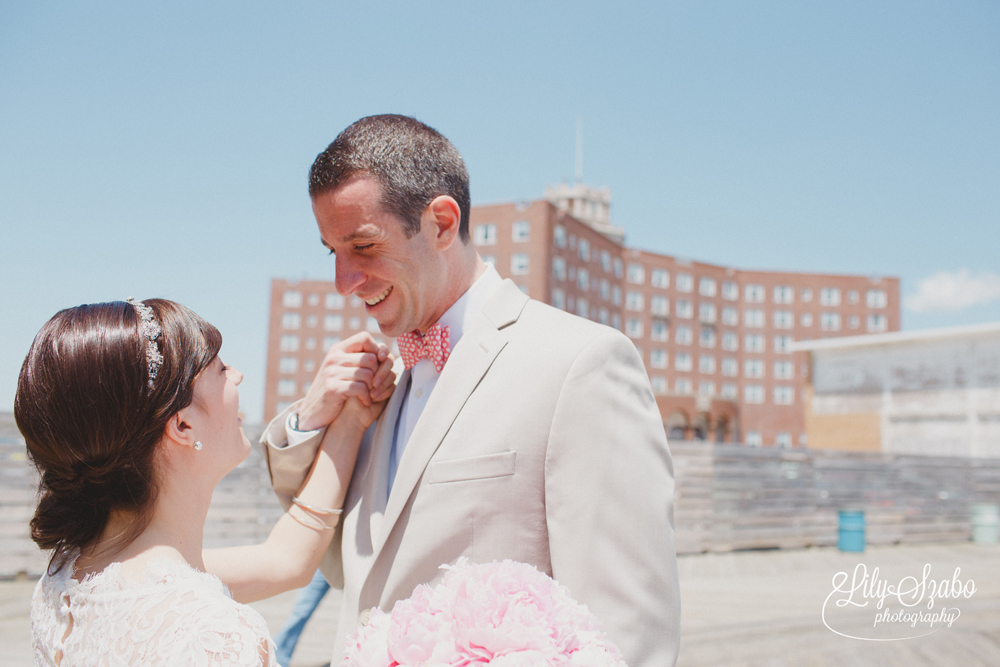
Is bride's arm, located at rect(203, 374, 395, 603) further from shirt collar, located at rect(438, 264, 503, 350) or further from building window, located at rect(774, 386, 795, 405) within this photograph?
building window, located at rect(774, 386, 795, 405)

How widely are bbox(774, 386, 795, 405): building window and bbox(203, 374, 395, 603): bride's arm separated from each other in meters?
→ 78.2

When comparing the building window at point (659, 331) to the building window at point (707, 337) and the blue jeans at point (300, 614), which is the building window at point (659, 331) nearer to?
the building window at point (707, 337)

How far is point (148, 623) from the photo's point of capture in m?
1.46

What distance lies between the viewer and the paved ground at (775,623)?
6707 mm

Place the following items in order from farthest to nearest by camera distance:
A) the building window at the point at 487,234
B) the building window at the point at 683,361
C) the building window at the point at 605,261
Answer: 1. the building window at the point at 683,361
2. the building window at the point at 605,261
3. the building window at the point at 487,234

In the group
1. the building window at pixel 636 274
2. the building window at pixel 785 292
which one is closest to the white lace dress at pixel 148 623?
the building window at pixel 636 274

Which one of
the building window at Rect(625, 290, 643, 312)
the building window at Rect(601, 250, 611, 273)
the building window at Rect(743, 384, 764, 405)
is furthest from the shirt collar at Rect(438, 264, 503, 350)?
the building window at Rect(743, 384, 764, 405)

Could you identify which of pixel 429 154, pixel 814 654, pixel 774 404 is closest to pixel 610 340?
pixel 429 154

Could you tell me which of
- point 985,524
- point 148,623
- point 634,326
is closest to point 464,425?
point 148,623

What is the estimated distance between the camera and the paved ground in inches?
264

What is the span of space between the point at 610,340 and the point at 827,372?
32.4 m

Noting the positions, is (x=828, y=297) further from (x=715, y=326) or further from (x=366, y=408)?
(x=366, y=408)

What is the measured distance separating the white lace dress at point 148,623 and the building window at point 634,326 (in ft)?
227

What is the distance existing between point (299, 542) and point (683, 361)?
7413cm
